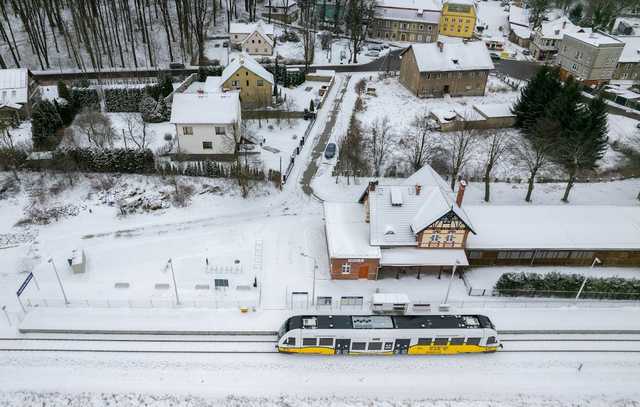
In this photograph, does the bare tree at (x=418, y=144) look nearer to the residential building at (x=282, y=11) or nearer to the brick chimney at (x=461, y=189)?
the brick chimney at (x=461, y=189)

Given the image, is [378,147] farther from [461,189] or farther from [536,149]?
[461,189]

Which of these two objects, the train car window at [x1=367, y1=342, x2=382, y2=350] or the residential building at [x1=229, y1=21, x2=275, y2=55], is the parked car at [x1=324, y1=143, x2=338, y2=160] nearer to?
the train car window at [x1=367, y1=342, x2=382, y2=350]

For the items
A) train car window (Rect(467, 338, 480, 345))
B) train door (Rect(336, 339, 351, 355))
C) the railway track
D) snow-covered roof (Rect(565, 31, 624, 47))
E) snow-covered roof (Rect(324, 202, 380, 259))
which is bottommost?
the railway track

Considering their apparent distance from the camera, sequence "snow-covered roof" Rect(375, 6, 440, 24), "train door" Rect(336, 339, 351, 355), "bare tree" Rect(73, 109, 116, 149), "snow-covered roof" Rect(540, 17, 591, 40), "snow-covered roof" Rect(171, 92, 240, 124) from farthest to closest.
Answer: "snow-covered roof" Rect(375, 6, 440, 24)
"snow-covered roof" Rect(540, 17, 591, 40)
"bare tree" Rect(73, 109, 116, 149)
"snow-covered roof" Rect(171, 92, 240, 124)
"train door" Rect(336, 339, 351, 355)

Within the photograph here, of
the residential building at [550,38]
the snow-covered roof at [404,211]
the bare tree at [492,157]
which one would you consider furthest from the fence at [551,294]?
the residential building at [550,38]

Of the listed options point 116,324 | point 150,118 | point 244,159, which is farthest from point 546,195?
point 150,118

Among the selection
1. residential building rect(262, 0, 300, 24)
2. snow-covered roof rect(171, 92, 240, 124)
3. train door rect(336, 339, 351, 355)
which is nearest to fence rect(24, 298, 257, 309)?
train door rect(336, 339, 351, 355)

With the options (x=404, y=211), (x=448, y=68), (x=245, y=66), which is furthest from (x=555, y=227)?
(x=245, y=66)

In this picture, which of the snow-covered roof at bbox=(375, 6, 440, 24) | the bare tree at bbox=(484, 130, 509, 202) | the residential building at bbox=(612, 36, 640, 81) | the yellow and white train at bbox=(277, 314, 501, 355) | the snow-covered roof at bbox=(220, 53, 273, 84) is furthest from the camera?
the snow-covered roof at bbox=(375, 6, 440, 24)
